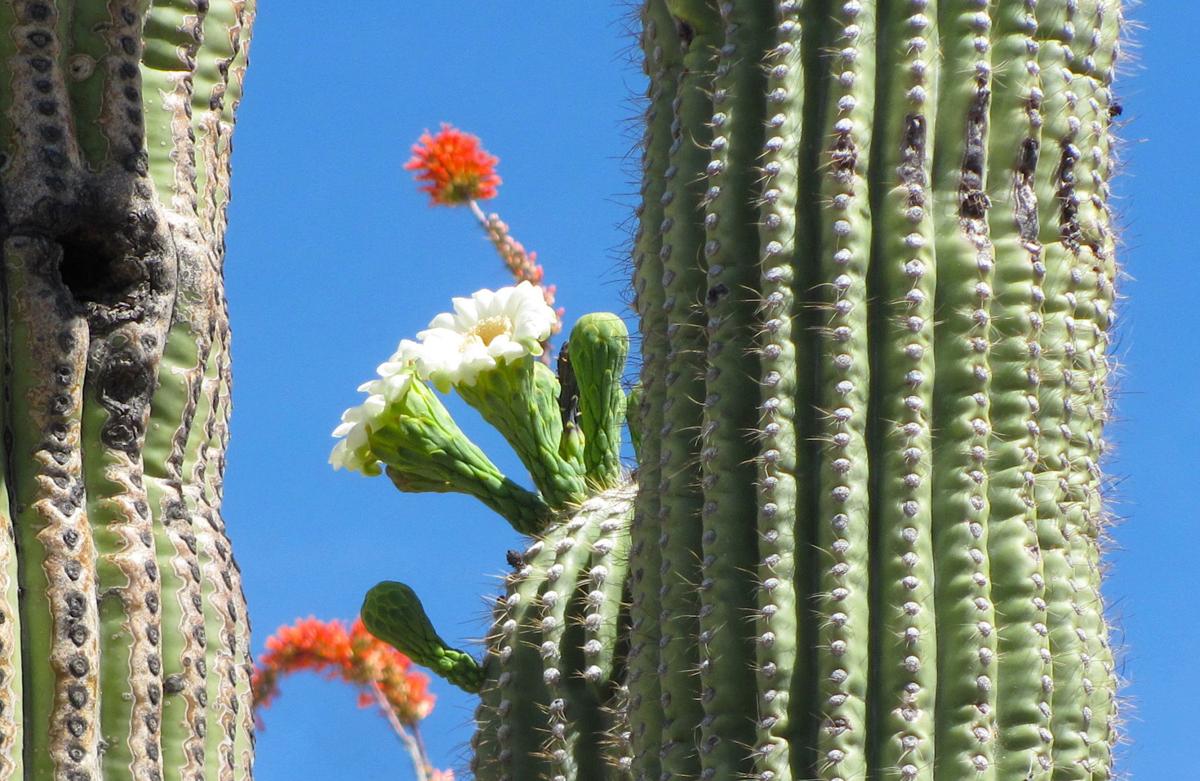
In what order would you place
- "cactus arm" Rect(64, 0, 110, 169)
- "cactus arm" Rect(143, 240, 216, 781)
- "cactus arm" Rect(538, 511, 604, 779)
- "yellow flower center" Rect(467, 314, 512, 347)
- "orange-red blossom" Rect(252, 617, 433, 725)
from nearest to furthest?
1. "cactus arm" Rect(143, 240, 216, 781)
2. "cactus arm" Rect(64, 0, 110, 169)
3. "cactus arm" Rect(538, 511, 604, 779)
4. "yellow flower center" Rect(467, 314, 512, 347)
5. "orange-red blossom" Rect(252, 617, 433, 725)

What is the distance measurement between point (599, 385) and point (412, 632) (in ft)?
1.83

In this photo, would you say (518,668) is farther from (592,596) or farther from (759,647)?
(759,647)

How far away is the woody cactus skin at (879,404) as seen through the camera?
7.92 feet

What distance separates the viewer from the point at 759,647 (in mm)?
2438

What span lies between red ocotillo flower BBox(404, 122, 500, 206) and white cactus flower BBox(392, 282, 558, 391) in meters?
1.63

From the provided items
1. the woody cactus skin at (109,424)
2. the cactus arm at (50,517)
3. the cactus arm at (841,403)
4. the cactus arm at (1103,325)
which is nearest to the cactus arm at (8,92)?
the woody cactus skin at (109,424)

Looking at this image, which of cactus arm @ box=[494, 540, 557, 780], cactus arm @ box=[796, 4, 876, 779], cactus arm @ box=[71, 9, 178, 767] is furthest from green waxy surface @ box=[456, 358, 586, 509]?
cactus arm @ box=[71, 9, 178, 767]

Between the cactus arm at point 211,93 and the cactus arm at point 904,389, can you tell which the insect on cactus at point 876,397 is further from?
the cactus arm at point 211,93

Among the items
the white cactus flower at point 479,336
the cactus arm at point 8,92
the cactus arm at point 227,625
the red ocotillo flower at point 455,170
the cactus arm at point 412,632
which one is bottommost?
the cactus arm at point 227,625

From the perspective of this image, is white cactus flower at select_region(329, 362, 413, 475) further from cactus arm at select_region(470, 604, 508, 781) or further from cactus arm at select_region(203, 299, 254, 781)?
cactus arm at select_region(203, 299, 254, 781)

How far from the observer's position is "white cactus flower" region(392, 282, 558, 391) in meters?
3.63

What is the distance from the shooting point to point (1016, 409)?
2521mm

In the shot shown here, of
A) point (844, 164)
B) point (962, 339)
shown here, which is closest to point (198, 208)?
point (844, 164)

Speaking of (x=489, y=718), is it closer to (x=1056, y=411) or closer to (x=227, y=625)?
(x=227, y=625)
